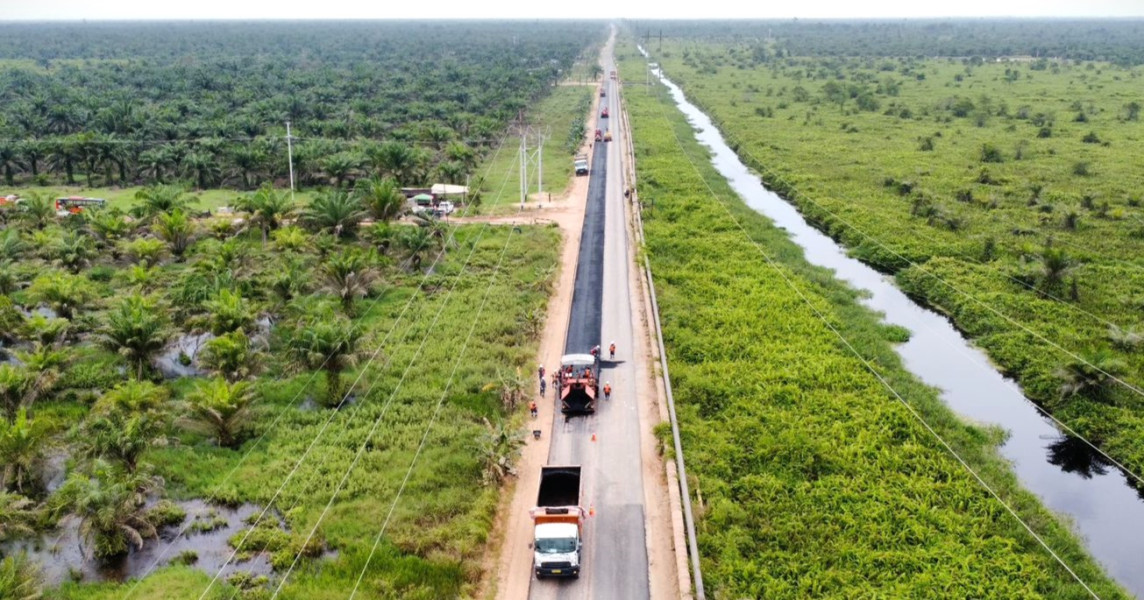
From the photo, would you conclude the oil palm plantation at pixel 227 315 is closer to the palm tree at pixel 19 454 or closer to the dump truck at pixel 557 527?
the palm tree at pixel 19 454

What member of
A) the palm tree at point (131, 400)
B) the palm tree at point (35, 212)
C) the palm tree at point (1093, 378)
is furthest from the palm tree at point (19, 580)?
the palm tree at point (35, 212)

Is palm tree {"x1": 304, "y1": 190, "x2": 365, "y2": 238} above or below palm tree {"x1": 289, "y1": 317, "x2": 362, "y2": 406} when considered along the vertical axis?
above

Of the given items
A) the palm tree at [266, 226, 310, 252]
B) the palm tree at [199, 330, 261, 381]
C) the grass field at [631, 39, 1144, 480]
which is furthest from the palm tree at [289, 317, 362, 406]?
the grass field at [631, 39, 1144, 480]

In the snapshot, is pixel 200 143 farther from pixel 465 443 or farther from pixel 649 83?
pixel 649 83

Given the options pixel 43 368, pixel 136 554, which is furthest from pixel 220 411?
pixel 43 368

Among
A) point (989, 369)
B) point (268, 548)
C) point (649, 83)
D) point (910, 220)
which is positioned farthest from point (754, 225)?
point (649, 83)

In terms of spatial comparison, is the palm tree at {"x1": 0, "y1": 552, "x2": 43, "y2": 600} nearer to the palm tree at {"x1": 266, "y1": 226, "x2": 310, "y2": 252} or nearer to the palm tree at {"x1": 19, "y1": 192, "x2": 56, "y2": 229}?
the palm tree at {"x1": 266, "y1": 226, "x2": 310, "y2": 252}
